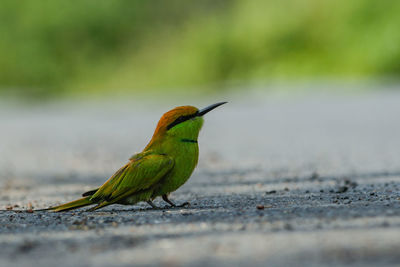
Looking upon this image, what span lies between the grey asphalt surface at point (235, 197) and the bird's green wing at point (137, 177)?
14 cm

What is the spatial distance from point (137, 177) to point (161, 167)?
188 millimetres

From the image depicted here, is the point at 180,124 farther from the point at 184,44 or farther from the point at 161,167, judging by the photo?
the point at 184,44

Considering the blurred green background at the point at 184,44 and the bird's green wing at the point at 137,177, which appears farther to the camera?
the blurred green background at the point at 184,44

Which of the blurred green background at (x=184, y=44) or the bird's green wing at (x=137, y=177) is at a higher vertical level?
the blurred green background at (x=184, y=44)

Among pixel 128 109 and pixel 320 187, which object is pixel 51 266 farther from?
pixel 128 109

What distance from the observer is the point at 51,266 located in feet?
9.43

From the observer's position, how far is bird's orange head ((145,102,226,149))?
4.43 meters

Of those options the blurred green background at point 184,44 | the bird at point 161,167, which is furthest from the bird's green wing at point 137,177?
the blurred green background at point 184,44

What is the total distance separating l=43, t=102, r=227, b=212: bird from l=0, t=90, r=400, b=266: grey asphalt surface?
122 mm

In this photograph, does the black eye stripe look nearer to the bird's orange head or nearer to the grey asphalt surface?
the bird's orange head

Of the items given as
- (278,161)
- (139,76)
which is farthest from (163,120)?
(139,76)

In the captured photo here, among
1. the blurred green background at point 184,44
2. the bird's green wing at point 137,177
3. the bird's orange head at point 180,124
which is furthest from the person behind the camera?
the blurred green background at point 184,44

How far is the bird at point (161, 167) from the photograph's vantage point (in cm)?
430

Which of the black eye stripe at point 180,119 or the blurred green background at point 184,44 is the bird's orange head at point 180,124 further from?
the blurred green background at point 184,44
